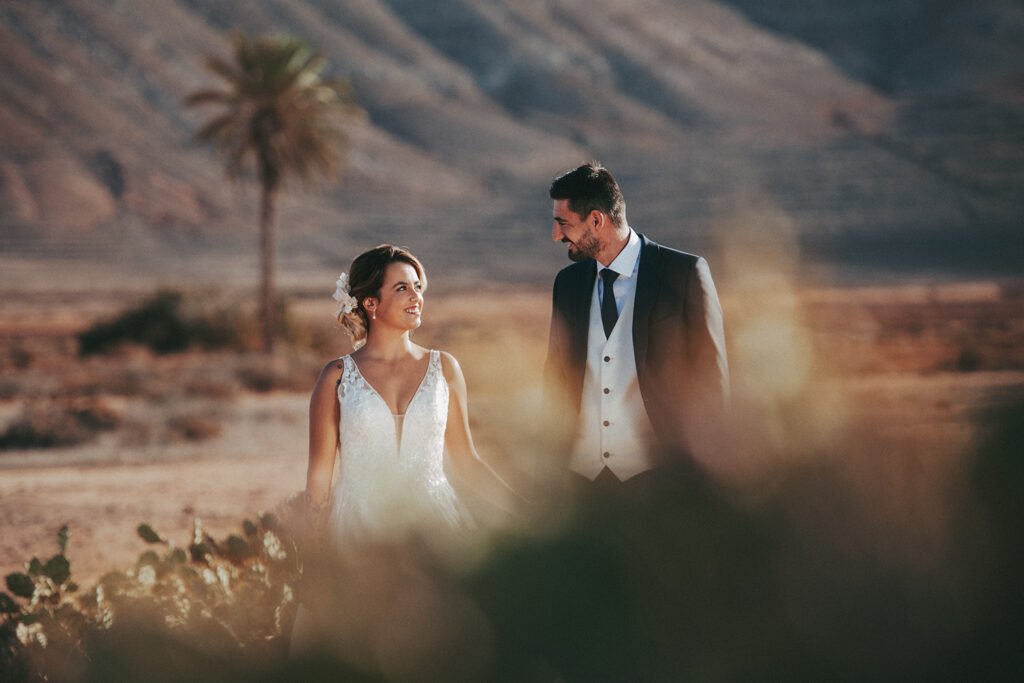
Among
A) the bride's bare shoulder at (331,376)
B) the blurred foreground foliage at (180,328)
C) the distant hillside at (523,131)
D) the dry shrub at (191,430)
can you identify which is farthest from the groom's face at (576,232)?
the distant hillside at (523,131)

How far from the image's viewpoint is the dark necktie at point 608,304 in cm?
374

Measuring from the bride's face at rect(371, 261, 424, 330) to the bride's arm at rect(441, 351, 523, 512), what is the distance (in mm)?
192

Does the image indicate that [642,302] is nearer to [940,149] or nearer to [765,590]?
[765,590]

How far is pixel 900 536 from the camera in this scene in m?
1.74

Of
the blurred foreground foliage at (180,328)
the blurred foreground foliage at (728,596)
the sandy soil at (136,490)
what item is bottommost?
the sandy soil at (136,490)

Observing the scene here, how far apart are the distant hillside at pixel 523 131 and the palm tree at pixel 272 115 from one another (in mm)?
43406

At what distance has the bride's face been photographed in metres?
3.76

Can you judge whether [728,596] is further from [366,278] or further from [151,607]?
[151,607]

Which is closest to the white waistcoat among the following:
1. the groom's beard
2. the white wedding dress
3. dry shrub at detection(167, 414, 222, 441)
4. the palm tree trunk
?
the groom's beard

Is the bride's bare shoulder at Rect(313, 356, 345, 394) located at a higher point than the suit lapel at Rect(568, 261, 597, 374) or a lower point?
lower

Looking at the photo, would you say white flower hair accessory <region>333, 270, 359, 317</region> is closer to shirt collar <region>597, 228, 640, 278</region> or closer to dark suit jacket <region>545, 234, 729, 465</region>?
dark suit jacket <region>545, 234, 729, 465</region>

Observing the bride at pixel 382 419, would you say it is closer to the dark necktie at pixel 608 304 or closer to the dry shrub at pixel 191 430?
the dark necktie at pixel 608 304

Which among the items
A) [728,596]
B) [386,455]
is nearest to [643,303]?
[386,455]

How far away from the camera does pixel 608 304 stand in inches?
148
